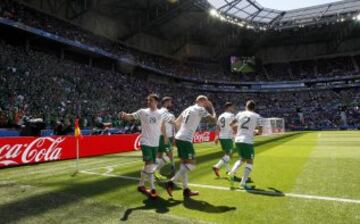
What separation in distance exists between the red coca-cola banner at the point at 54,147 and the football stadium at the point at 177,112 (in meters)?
0.07

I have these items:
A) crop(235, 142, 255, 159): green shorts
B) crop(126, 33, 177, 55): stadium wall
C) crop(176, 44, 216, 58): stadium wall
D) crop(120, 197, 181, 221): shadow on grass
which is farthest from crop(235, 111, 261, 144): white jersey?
crop(176, 44, 216, 58): stadium wall

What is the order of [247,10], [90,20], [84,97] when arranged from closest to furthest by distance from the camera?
[84,97] → [90,20] → [247,10]

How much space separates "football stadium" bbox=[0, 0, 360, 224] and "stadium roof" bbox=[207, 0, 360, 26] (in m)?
0.31

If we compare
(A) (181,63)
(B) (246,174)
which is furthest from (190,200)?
(A) (181,63)

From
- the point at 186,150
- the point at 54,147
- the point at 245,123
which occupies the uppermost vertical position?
the point at 245,123

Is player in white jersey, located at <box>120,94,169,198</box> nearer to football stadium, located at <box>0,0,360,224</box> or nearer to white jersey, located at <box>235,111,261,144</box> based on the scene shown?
football stadium, located at <box>0,0,360,224</box>

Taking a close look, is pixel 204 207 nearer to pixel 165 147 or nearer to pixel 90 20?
pixel 165 147

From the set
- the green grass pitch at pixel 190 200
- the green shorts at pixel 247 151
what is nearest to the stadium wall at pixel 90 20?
the green grass pitch at pixel 190 200

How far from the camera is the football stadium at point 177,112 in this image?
750 cm

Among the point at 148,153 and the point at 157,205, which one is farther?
the point at 148,153

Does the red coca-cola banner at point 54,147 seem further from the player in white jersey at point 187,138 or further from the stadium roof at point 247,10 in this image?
the stadium roof at point 247,10

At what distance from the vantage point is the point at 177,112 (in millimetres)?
51719

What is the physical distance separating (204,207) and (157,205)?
1030 millimetres

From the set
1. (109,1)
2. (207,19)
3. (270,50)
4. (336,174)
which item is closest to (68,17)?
(109,1)
